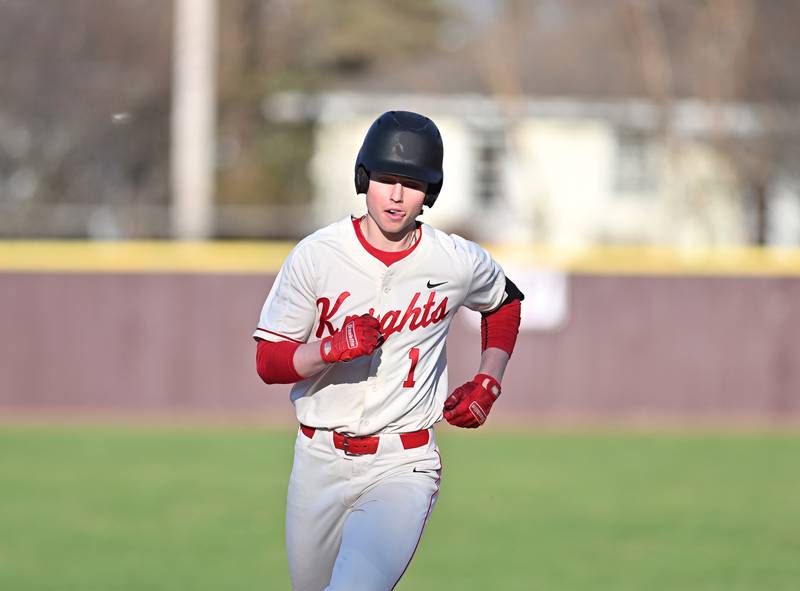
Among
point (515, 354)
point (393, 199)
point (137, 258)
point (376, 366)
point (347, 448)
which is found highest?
point (393, 199)

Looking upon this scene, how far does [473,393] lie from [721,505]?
659cm

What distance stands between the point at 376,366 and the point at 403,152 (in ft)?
2.39

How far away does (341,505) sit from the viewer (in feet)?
15.2

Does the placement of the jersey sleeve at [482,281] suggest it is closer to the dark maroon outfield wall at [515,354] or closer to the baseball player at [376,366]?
the baseball player at [376,366]

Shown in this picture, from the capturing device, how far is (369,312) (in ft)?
15.0

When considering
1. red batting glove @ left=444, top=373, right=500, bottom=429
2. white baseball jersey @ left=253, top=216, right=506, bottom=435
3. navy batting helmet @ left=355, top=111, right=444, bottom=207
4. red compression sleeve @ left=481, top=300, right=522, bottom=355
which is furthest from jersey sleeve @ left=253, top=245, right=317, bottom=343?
red compression sleeve @ left=481, top=300, right=522, bottom=355

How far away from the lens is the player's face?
14.6ft

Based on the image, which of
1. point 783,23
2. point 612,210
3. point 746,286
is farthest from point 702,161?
point 746,286

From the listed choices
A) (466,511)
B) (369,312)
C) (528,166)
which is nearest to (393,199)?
(369,312)

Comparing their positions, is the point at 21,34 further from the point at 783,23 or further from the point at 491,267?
the point at 491,267

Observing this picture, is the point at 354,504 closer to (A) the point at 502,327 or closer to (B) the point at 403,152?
(A) the point at 502,327

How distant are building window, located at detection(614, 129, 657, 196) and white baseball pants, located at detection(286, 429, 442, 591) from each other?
28.3m

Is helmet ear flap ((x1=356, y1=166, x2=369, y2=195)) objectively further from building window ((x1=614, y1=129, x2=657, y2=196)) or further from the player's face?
building window ((x1=614, y1=129, x2=657, y2=196))

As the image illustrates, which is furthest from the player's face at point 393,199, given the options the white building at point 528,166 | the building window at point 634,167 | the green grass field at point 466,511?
the building window at point 634,167
